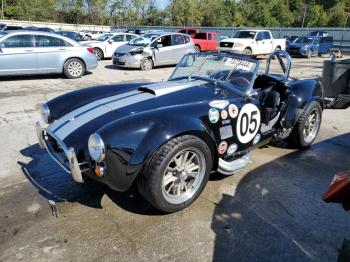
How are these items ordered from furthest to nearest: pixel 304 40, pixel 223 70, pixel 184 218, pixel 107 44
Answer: pixel 304 40
pixel 107 44
pixel 223 70
pixel 184 218

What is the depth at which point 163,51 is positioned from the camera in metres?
15.2

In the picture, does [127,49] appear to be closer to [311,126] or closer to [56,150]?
[311,126]

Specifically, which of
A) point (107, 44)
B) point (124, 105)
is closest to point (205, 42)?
point (107, 44)

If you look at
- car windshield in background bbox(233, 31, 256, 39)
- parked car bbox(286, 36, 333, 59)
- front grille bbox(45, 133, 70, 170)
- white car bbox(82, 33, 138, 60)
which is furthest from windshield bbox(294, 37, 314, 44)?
front grille bbox(45, 133, 70, 170)

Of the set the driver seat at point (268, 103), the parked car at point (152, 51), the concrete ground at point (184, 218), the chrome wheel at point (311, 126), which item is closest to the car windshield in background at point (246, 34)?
the parked car at point (152, 51)

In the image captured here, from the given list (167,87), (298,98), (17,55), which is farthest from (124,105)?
(17,55)

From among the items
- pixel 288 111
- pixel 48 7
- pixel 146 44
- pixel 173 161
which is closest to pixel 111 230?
pixel 173 161

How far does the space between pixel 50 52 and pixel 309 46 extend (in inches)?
706

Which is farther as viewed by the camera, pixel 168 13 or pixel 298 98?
pixel 168 13

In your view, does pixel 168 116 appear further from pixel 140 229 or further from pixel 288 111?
pixel 288 111

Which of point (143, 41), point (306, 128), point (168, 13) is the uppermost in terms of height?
point (168, 13)

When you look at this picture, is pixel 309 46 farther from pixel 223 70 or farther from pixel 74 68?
pixel 223 70

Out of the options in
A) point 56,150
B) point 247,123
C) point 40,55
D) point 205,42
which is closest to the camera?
point 56,150

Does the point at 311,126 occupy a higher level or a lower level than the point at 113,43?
lower
